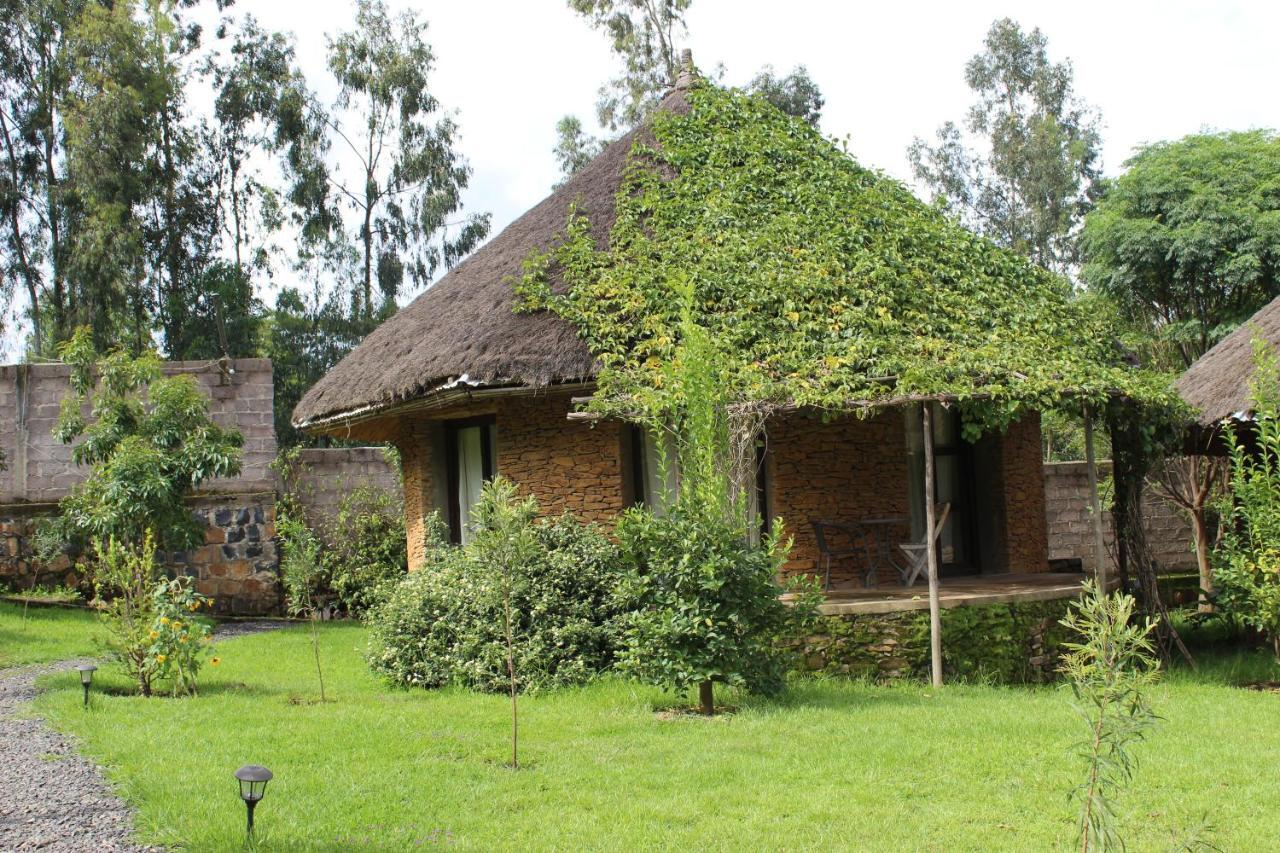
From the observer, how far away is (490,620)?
8.84 m

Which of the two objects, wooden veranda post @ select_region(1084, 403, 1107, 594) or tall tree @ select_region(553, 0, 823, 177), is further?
tall tree @ select_region(553, 0, 823, 177)

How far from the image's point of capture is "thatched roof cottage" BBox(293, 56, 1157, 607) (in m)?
9.49

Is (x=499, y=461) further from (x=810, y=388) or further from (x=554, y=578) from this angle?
(x=810, y=388)

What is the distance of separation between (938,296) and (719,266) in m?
2.05

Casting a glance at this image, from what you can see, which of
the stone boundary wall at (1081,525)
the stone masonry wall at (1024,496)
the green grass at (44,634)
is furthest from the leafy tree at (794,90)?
the green grass at (44,634)

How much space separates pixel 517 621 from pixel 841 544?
315cm

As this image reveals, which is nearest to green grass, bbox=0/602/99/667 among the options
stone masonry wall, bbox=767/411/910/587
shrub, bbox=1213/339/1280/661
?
stone masonry wall, bbox=767/411/910/587

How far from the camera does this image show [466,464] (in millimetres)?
11430

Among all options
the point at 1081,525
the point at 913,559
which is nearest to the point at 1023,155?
the point at 1081,525

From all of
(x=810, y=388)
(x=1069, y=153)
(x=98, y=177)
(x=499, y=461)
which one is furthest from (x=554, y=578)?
(x=1069, y=153)

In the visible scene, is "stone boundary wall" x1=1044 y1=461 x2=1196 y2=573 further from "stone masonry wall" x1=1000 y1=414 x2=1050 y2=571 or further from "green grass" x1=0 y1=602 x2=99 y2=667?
"green grass" x1=0 y1=602 x2=99 y2=667

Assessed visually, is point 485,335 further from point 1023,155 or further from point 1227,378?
point 1023,155

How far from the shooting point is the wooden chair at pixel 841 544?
976 centimetres

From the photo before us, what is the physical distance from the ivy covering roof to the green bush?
1363 millimetres
